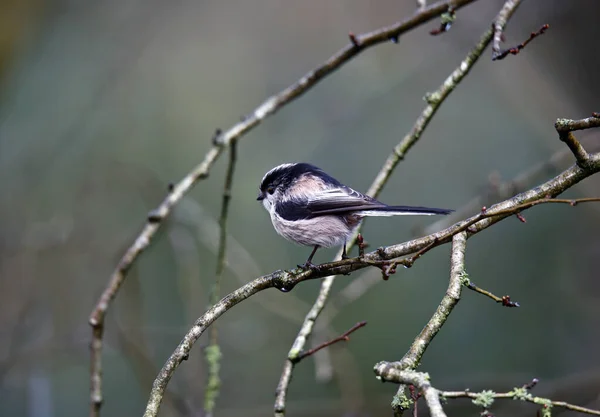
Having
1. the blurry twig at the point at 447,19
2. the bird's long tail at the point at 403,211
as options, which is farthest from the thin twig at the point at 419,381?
the blurry twig at the point at 447,19

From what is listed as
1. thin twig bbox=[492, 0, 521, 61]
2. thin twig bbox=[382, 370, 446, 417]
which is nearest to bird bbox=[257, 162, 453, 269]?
thin twig bbox=[492, 0, 521, 61]

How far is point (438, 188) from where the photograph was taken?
20.9 ft

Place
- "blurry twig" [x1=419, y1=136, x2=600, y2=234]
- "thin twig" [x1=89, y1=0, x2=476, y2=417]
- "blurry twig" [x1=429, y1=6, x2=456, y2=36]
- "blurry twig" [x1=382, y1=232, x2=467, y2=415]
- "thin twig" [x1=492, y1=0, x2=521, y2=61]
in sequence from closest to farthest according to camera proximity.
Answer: "blurry twig" [x1=382, y1=232, x2=467, y2=415] < "thin twig" [x1=492, y1=0, x2=521, y2=61] < "thin twig" [x1=89, y1=0, x2=476, y2=417] < "blurry twig" [x1=429, y1=6, x2=456, y2=36] < "blurry twig" [x1=419, y1=136, x2=600, y2=234]

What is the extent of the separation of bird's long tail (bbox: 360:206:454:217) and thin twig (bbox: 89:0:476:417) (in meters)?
0.88

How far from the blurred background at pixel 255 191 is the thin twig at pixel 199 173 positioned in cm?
131

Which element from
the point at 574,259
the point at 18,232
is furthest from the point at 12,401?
the point at 574,259

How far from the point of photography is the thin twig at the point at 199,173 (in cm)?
310

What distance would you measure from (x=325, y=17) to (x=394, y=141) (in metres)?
1.97

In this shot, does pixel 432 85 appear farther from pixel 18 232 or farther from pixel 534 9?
pixel 18 232

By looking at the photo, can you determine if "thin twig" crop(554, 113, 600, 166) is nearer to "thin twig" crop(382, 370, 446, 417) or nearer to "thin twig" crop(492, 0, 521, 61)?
"thin twig" crop(492, 0, 521, 61)

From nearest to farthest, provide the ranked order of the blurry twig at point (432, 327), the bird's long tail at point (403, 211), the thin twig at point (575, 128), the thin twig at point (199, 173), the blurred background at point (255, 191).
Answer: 1. the blurry twig at point (432, 327)
2. the thin twig at point (575, 128)
3. the bird's long tail at point (403, 211)
4. the thin twig at point (199, 173)
5. the blurred background at point (255, 191)

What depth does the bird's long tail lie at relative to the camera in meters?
2.64

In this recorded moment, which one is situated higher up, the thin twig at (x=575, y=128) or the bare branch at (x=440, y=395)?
the thin twig at (x=575, y=128)

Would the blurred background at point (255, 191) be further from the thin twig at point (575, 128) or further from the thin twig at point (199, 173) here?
the thin twig at point (575, 128)
